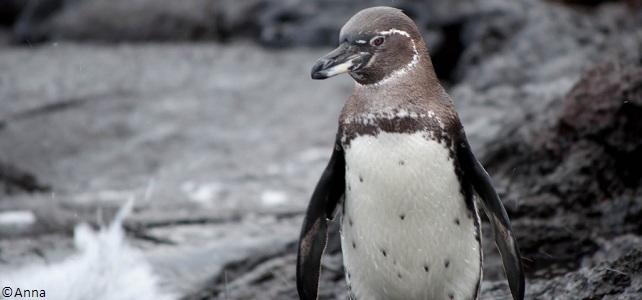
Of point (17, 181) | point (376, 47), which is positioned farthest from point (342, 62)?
point (17, 181)

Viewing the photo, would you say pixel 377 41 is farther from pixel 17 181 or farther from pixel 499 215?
pixel 17 181

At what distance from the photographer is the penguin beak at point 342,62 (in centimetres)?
315

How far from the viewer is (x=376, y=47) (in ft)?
10.6

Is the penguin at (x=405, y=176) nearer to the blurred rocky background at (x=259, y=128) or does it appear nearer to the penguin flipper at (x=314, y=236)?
the penguin flipper at (x=314, y=236)

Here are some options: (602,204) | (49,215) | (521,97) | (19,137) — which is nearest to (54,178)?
(19,137)

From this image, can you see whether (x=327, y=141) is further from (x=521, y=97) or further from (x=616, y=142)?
(x=616, y=142)

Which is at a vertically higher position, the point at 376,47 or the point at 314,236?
the point at 376,47

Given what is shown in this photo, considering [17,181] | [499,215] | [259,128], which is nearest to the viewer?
[499,215]

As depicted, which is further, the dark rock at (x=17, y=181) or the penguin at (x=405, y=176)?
the dark rock at (x=17, y=181)

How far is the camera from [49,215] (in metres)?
5.35
